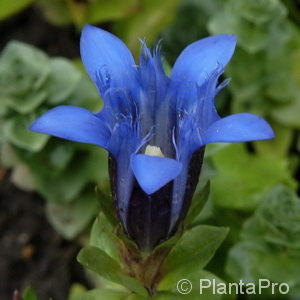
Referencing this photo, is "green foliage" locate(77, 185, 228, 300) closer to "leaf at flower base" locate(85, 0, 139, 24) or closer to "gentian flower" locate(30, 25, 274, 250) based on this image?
"gentian flower" locate(30, 25, 274, 250)

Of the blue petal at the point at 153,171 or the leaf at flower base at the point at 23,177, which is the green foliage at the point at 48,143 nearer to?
the leaf at flower base at the point at 23,177

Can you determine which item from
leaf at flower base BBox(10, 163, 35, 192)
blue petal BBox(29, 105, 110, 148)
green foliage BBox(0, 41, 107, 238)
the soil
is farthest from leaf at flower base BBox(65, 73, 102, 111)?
blue petal BBox(29, 105, 110, 148)

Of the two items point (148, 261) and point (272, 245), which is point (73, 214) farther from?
point (148, 261)

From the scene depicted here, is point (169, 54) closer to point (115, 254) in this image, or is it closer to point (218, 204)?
point (218, 204)

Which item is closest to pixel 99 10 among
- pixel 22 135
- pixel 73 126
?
pixel 22 135

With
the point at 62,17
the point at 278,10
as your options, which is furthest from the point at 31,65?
the point at 278,10
